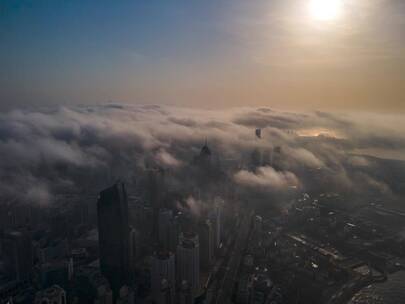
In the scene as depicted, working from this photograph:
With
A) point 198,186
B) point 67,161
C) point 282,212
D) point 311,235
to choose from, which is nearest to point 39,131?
point 67,161

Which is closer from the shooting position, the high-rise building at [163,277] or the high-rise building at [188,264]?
the high-rise building at [163,277]

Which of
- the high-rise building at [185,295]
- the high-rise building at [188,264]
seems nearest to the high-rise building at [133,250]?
the high-rise building at [188,264]

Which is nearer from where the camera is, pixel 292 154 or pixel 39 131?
pixel 39 131

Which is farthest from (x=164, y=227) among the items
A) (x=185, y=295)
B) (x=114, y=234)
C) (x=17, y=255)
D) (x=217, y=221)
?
(x=17, y=255)

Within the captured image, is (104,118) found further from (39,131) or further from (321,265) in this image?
(321,265)

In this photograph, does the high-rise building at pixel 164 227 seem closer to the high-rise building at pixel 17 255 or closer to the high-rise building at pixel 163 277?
the high-rise building at pixel 163 277

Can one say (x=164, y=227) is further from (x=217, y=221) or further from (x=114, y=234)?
(x=114, y=234)
